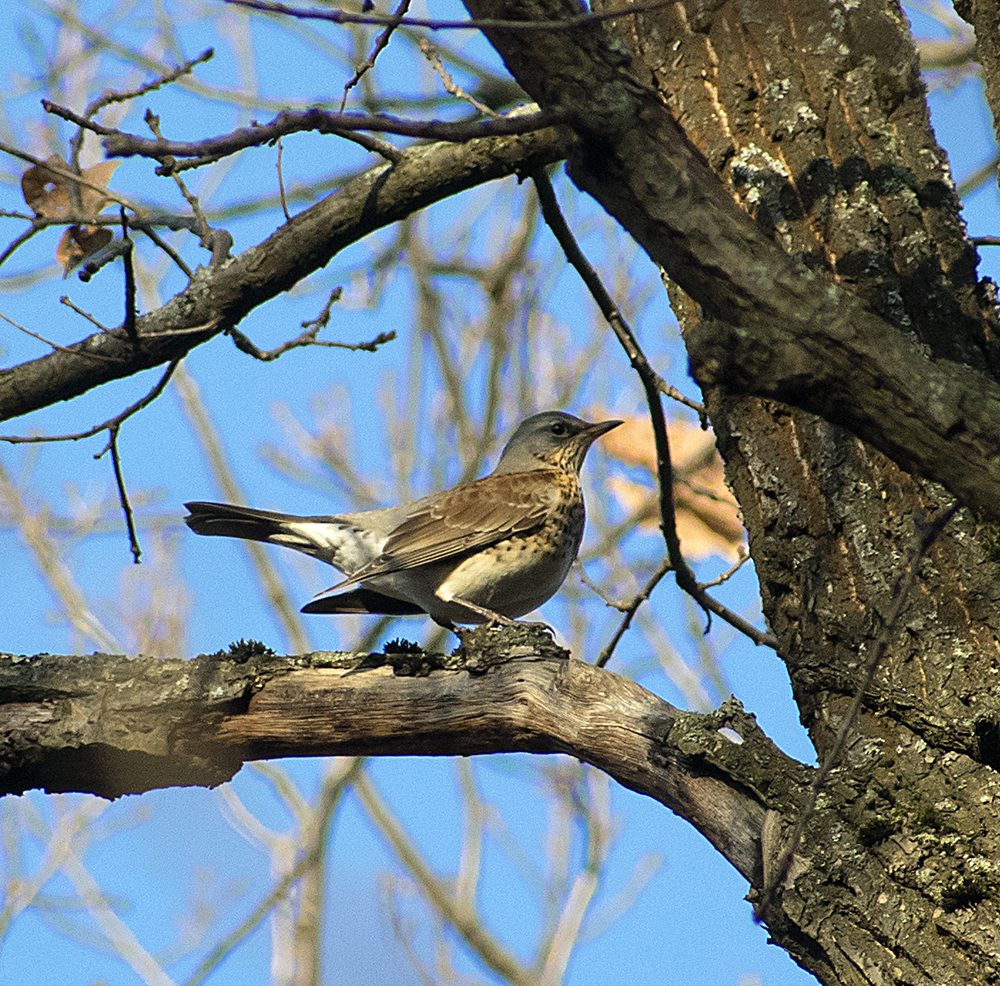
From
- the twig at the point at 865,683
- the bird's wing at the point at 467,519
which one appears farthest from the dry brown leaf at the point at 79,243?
the twig at the point at 865,683

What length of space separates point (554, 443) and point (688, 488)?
1.38m

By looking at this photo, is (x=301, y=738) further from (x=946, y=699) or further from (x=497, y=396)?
(x=497, y=396)

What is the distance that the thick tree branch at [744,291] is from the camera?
5.29 ft

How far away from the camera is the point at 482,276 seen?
9.25m

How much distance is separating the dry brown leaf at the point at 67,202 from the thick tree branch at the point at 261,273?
12.3 inches

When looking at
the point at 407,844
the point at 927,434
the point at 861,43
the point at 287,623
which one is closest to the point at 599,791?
the point at 407,844

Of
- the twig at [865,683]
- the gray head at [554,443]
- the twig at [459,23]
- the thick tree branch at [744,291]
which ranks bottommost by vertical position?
the twig at [865,683]

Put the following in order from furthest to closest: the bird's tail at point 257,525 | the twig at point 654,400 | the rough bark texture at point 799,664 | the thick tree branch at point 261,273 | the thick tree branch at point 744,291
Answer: the bird's tail at point 257,525 < the thick tree branch at point 261,273 < the twig at point 654,400 < the rough bark texture at point 799,664 < the thick tree branch at point 744,291

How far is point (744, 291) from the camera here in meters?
1.74

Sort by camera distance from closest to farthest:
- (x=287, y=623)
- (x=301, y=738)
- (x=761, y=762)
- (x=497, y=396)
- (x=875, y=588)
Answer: (x=761, y=762)
(x=875, y=588)
(x=301, y=738)
(x=497, y=396)
(x=287, y=623)

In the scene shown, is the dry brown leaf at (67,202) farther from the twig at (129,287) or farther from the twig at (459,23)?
the twig at (459,23)

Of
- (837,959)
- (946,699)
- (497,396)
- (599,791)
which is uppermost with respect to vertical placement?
(497,396)

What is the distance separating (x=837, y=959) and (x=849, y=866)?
0.20 meters

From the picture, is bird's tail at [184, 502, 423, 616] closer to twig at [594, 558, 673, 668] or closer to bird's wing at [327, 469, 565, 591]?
bird's wing at [327, 469, 565, 591]
